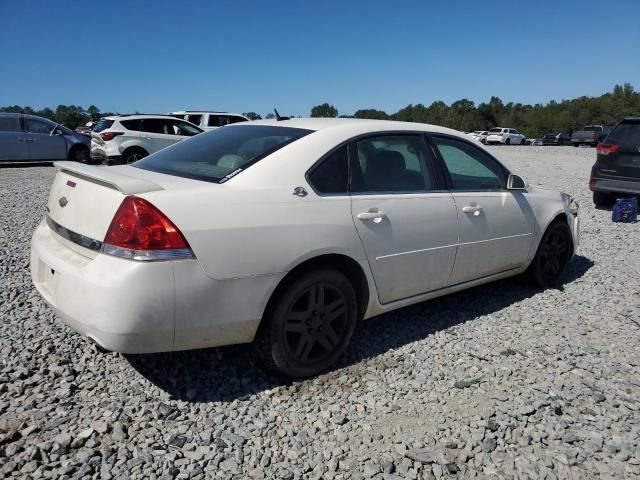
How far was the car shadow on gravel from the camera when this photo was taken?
2.91m

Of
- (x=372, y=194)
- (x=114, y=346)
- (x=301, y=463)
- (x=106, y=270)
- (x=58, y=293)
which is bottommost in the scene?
(x=301, y=463)

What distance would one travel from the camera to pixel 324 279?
9.64 feet

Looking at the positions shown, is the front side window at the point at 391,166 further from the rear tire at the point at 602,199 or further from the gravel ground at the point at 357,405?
Result: the rear tire at the point at 602,199

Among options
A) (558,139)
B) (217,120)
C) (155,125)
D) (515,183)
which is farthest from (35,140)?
(558,139)

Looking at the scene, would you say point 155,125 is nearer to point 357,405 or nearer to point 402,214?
point 402,214

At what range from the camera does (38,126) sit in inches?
570

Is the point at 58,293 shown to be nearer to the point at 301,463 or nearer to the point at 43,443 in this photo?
the point at 43,443

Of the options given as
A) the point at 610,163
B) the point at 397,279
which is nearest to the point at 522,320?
the point at 397,279

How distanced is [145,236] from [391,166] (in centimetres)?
179

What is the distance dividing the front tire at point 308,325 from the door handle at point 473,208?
1205mm

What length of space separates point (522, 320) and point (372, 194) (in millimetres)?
1800

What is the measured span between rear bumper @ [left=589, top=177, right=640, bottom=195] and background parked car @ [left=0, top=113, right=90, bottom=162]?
13.7 m

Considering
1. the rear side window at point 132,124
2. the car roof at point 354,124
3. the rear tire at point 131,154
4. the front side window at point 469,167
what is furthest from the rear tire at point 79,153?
the front side window at point 469,167

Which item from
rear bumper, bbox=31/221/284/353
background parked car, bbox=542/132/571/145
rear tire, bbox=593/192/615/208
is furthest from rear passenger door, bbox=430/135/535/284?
background parked car, bbox=542/132/571/145
